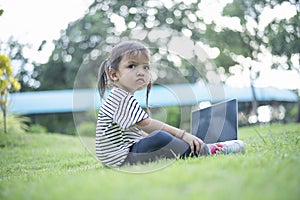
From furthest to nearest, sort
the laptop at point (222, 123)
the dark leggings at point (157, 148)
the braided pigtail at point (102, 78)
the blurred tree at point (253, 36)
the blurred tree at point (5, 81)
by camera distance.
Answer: the blurred tree at point (253, 36) < the blurred tree at point (5, 81) < the laptop at point (222, 123) < the braided pigtail at point (102, 78) < the dark leggings at point (157, 148)

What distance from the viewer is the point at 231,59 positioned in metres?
13.3

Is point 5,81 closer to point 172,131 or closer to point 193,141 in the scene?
point 172,131

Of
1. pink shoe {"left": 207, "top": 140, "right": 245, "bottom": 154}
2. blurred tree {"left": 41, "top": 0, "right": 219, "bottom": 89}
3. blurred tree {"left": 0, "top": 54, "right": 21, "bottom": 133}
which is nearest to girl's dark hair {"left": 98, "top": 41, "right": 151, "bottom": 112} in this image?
pink shoe {"left": 207, "top": 140, "right": 245, "bottom": 154}

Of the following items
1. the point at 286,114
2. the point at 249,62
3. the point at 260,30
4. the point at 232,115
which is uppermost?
the point at 260,30

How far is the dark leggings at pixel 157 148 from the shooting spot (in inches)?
88.6

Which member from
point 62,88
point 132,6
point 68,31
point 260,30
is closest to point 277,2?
point 260,30

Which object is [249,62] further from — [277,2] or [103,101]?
[103,101]

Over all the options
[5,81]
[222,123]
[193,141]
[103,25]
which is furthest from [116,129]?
[103,25]

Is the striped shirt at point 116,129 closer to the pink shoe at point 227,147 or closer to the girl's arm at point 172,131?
the girl's arm at point 172,131

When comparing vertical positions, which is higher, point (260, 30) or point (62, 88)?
point (260, 30)

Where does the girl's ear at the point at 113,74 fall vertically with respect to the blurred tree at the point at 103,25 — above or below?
below

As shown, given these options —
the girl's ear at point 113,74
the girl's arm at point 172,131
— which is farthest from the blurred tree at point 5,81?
the girl's arm at point 172,131

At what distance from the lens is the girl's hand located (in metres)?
2.27

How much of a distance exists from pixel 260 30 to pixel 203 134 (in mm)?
9401
